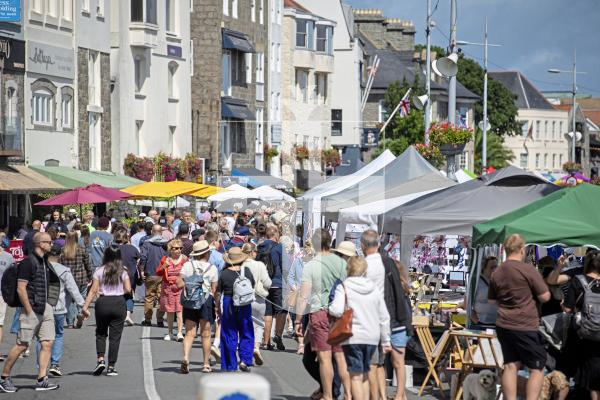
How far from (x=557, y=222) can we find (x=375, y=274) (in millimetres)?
2714

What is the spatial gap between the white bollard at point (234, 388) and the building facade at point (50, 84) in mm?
35859

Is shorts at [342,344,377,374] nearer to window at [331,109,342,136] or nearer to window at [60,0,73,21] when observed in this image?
window at [60,0,73,21]

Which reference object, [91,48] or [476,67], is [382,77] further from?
[91,48]

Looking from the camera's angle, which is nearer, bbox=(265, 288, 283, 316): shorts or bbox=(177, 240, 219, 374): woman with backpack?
bbox=(177, 240, 219, 374): woman with backpack

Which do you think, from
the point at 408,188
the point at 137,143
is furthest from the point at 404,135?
the point at 408,188

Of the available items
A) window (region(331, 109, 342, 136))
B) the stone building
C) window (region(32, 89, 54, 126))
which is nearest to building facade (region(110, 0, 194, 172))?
the stone building

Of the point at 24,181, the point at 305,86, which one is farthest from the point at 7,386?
the point at 305,86

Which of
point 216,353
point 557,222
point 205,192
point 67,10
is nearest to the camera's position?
point 557,222

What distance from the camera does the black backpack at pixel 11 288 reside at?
15219 millimetres

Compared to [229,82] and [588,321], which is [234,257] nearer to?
[588,321]

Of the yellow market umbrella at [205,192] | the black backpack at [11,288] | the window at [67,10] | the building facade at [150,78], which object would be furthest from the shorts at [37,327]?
the building facade at [150,78]

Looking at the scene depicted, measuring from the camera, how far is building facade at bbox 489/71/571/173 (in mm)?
141250

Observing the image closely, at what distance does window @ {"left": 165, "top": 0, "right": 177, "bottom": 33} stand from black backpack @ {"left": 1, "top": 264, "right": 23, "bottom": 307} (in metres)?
40.2

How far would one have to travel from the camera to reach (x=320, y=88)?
7962 cm
